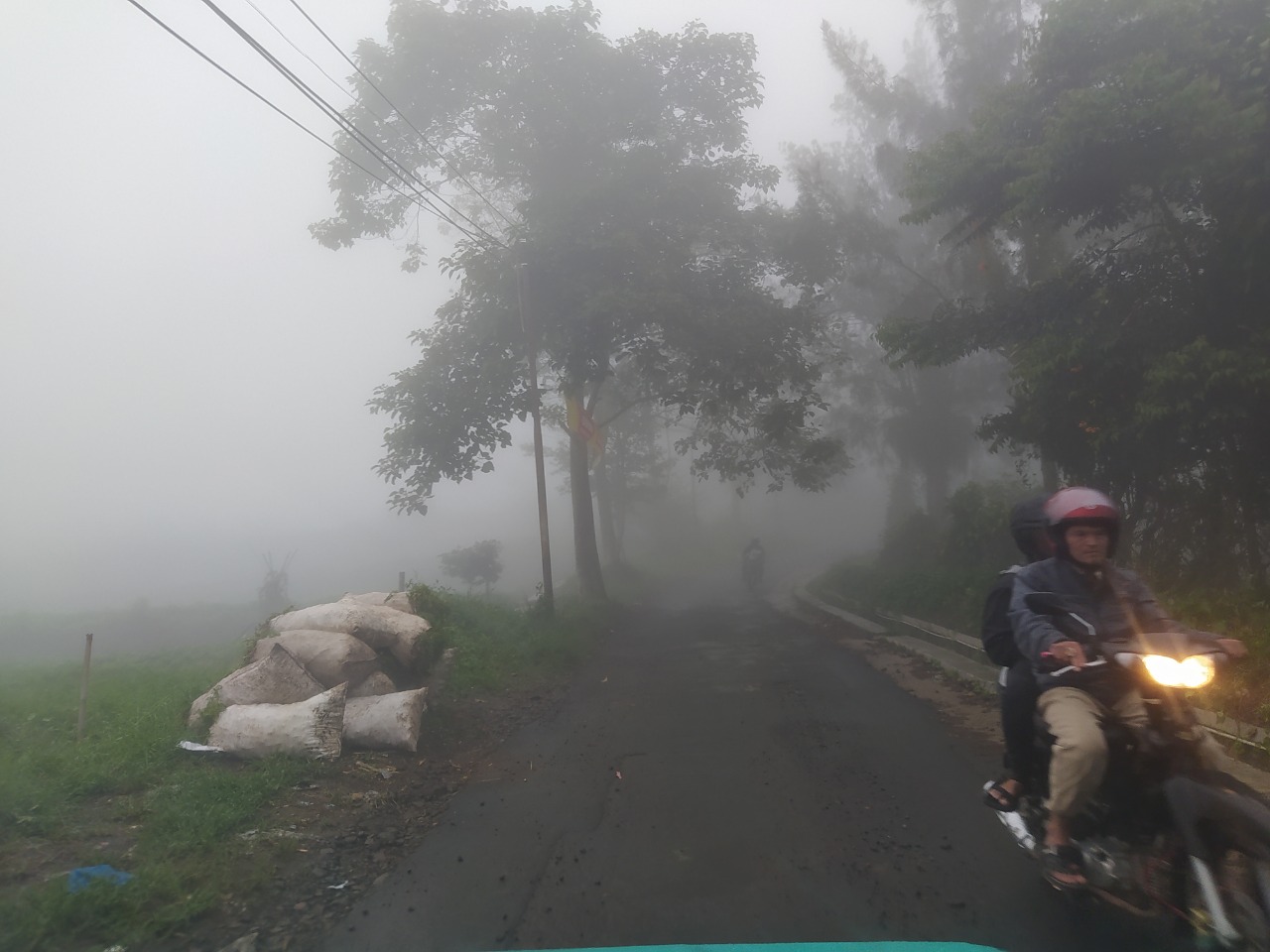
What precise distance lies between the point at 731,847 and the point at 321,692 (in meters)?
4.11

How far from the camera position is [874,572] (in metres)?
24.8

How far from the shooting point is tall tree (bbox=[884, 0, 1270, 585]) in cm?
986

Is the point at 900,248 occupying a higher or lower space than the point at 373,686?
higher

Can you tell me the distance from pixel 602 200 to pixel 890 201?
13395mm

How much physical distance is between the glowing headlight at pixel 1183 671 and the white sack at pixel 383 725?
5.99 metres

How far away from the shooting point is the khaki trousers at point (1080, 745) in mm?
3818

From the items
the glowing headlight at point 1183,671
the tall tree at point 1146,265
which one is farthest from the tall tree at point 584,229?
the glowing headlight at point 1183,671

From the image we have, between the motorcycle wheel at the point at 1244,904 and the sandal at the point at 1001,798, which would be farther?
the sandal at the point at 1001,798

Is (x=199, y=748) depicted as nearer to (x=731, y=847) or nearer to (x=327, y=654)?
(x=327, y=654)

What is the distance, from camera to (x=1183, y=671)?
11.9ft

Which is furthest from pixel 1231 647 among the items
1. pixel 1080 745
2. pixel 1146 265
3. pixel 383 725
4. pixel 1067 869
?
pixel 1146 265

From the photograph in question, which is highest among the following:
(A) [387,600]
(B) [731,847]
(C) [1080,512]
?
(A) [387,600]

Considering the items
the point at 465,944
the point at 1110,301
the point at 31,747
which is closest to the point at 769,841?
the point at 465,944

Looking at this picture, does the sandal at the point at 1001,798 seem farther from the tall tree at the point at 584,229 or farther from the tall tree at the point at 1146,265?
the tall tree at the point at 584,229
